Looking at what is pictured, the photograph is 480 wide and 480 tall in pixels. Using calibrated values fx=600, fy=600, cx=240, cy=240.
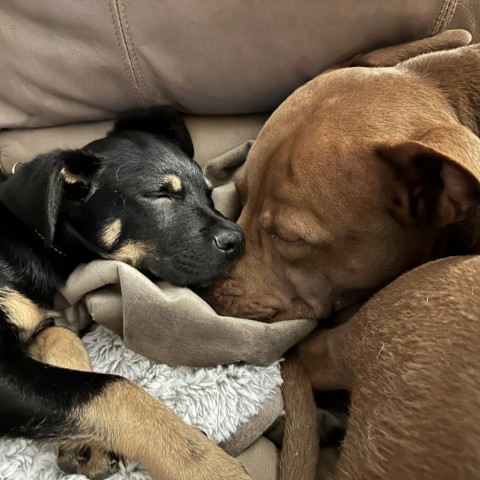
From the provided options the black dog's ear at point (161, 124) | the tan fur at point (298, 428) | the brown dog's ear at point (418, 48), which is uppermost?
the brown dog's ear at point (418, 48)

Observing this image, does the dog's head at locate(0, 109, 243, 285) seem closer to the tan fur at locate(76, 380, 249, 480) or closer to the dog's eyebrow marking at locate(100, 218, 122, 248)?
the dog's eyebrow marking at locate(100, 218, 122, 248)

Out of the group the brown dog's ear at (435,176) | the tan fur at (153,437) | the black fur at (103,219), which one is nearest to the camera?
the brown dog's ear at (435,176)

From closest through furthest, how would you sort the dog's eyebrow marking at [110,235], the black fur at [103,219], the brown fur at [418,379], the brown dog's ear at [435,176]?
the brown fur at [418,379] → the brown dog's ear at [435,176] → the black fur at [103,219] → the dog's eyebrow marking at [110,235]

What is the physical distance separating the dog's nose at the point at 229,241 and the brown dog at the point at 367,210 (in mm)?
38

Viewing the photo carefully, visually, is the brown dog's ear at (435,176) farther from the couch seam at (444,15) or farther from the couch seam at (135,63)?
the couch seam at (135,63)

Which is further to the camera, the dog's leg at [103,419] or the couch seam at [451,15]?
the couch seam at [451,15]

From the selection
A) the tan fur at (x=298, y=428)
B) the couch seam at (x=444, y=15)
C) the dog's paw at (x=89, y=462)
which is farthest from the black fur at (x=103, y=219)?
the couch seam at (x=444, y=15)

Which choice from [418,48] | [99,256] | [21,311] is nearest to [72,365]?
[21,311]

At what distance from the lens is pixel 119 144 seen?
206 centimetres

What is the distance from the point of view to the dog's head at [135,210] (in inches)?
74.4

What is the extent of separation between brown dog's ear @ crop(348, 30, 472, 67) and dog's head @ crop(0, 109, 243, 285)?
0.74 meters

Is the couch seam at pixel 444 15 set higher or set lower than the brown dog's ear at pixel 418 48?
higher

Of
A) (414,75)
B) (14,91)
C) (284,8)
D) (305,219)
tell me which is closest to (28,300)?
(14,91)

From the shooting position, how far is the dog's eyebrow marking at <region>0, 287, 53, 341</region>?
1.87 m
